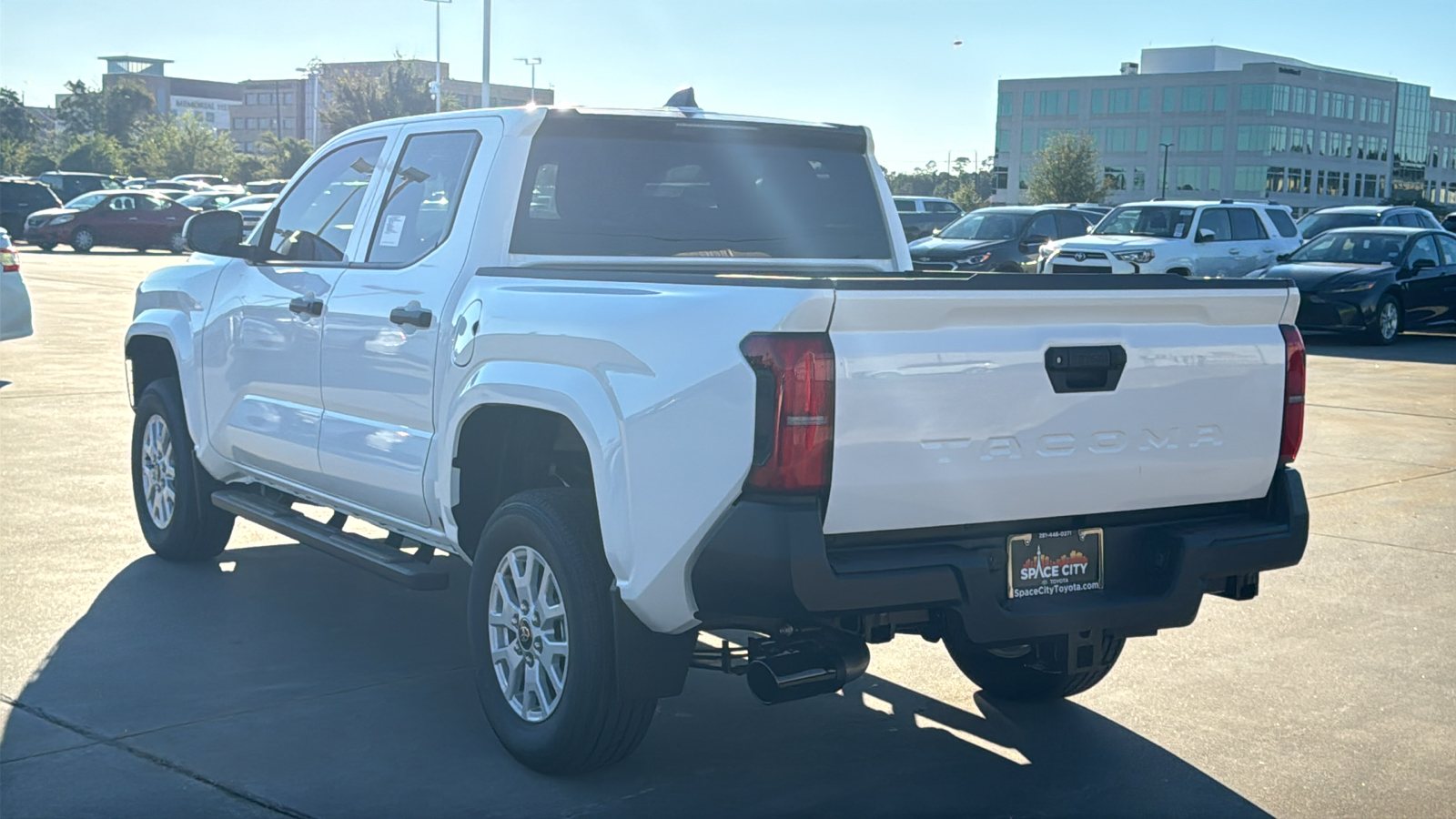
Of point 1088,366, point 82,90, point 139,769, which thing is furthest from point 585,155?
point 82,90

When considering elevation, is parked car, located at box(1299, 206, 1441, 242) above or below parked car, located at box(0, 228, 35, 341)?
above

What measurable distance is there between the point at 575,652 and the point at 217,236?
3.12 metres

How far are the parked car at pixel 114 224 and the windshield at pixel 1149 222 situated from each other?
23.4 m

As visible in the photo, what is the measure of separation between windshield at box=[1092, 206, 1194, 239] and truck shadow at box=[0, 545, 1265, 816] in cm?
1860

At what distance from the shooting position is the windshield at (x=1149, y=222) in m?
23.4

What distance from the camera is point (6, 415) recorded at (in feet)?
37.7

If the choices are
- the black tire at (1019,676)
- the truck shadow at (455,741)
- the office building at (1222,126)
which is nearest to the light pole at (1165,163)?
the office building at (1222,126)

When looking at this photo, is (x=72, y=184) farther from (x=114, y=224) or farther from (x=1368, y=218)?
(x=1368, y=218)

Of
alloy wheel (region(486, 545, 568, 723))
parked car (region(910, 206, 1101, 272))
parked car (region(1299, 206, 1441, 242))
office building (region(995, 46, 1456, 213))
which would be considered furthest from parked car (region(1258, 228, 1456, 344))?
office building (region(995, 46, 1456, 213))

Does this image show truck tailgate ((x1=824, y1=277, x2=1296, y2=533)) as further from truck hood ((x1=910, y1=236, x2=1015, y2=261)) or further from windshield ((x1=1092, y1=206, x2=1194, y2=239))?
truck hood ((x1=910, y1=236, x2=1015, y2=261))

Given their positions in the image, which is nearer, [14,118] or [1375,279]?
[1375,279]

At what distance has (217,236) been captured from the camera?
6.64m

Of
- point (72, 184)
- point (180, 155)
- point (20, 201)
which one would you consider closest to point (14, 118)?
point (180, 155)

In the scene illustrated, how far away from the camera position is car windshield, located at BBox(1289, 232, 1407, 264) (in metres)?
21.8
